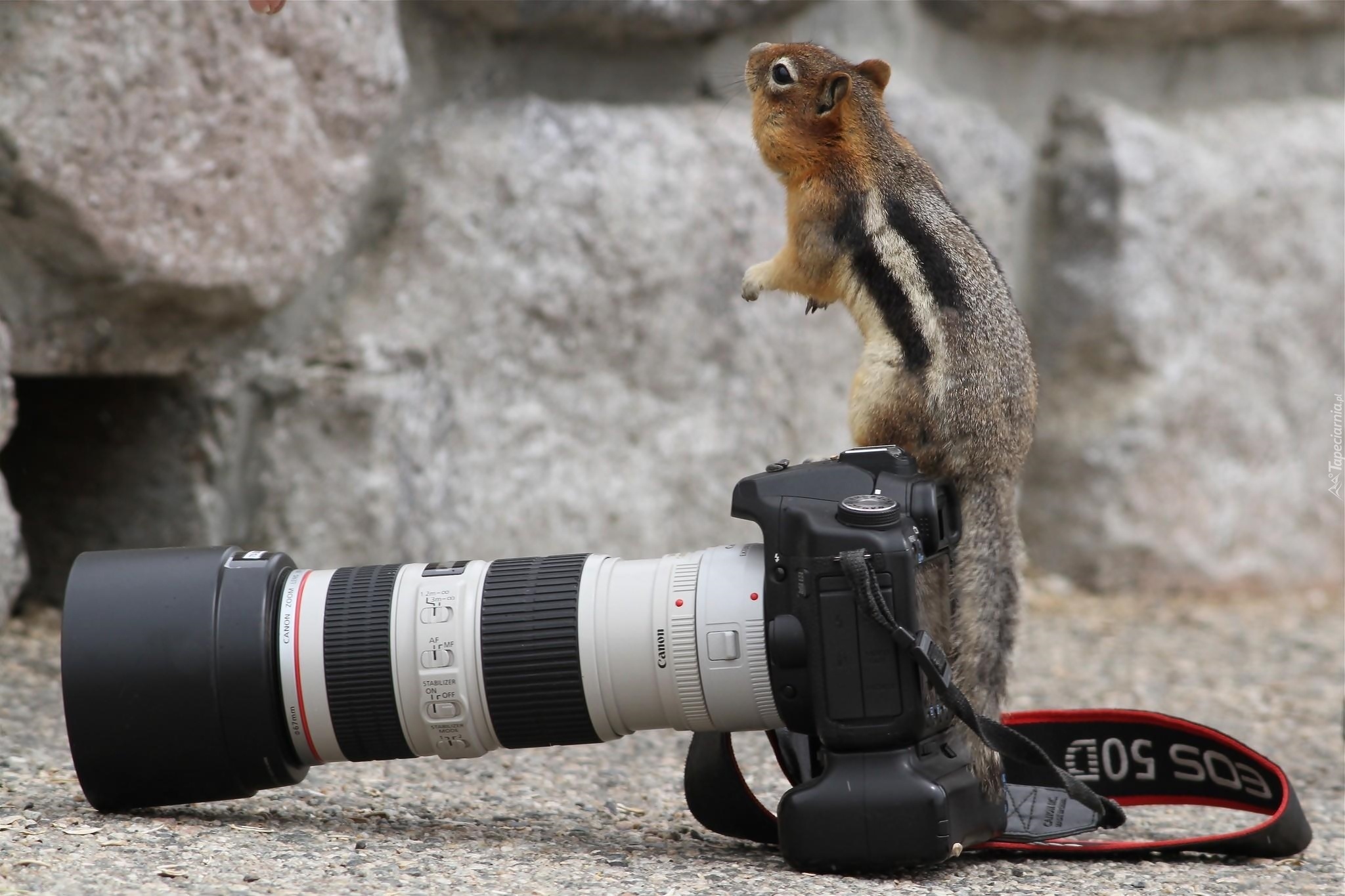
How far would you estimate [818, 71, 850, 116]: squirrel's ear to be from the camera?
7.35ft

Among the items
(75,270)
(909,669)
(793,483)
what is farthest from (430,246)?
(909,669)

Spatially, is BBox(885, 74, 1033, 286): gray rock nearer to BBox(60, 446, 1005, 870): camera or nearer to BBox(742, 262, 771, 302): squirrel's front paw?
BBox(742, 262, 771, 302): squirrel's front paw

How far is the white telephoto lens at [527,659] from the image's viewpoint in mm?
1953

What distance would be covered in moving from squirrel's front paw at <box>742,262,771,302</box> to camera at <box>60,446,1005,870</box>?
42cm

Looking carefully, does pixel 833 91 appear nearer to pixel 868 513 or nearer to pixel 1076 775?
pixel 868 513

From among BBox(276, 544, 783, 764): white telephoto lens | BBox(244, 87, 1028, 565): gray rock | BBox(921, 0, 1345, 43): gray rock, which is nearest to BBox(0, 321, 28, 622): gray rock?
BBox(244, 87, 1028, 565): gray rock

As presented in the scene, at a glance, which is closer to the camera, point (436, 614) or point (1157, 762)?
point (436, 614)

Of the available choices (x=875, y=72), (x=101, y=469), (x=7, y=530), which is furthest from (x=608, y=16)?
(x=7, y=530)

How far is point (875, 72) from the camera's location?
2.34 metres

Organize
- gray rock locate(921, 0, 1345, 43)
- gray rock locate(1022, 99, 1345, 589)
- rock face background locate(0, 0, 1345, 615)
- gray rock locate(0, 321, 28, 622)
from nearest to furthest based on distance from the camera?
gray rock locate(0, 321, 28, 622) < rock face background locate(0, 0, 1345, 615) < gray rock locate(921, 0, 1345, 43) < gray rock locate(1022, 99, 1345, 589)

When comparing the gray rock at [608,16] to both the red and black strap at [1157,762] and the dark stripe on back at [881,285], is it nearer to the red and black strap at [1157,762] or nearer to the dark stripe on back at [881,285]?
the dark stripe on back at [881,285]

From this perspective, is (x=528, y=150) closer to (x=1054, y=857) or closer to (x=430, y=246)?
(x=430, y=246)

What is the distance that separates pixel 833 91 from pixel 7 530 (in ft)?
5.72

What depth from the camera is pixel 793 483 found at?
1943 millimetres
